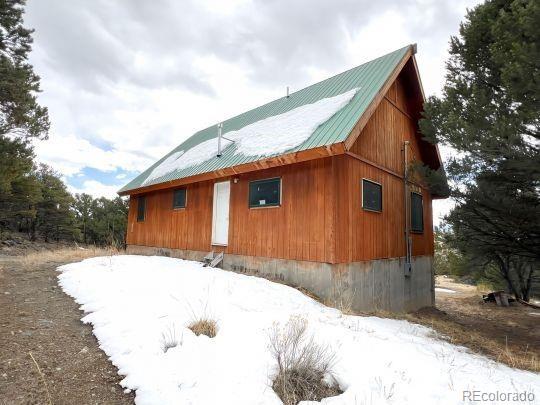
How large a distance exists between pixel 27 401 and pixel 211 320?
6.91ft

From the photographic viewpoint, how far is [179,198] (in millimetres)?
12359

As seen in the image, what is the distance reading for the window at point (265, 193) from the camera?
885 cm

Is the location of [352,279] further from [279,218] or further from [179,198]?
[179,198]

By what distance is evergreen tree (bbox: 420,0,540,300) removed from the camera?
19.9ft

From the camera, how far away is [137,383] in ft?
10.5

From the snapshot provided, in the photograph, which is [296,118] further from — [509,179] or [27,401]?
[27,401]

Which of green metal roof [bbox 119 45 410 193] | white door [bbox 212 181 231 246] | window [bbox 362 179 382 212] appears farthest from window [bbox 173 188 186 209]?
window [bbox 362 179 382 212]

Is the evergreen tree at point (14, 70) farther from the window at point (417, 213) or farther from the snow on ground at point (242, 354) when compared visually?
the window at point (417, 213)

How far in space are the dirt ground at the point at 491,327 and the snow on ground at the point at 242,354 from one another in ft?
2.89

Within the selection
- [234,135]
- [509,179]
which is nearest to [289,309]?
[509,179]

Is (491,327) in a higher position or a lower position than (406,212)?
lower

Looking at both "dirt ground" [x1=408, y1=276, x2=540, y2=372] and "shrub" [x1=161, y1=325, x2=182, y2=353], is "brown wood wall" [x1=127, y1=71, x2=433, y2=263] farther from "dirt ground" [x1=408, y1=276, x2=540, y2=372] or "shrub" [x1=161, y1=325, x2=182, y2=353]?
"shrub" [x1=161, y1=325, x2=182, y2=353]

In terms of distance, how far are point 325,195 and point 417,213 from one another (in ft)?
18.5

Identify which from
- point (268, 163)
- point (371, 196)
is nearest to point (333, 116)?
point (268, 163)
